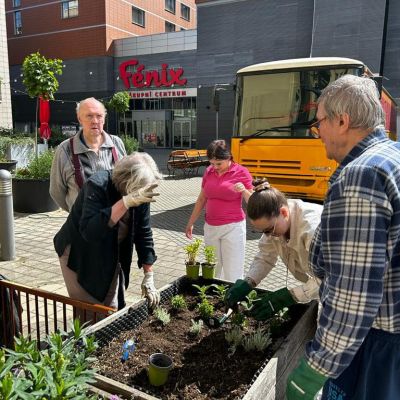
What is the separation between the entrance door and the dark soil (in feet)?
87.8

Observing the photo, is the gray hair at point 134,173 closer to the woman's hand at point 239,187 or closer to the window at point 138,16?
the woman's hand at point 239,187

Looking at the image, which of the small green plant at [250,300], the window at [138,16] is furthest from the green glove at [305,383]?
the window at [138,16]

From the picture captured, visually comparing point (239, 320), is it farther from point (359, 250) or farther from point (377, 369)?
point (359, 250)

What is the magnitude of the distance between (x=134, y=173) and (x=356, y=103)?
1.32m

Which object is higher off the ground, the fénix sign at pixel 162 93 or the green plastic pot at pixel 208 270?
the fénix sign at pixel 162 93

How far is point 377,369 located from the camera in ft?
4.78

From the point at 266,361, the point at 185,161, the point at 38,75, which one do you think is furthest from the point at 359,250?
the point at 185,161

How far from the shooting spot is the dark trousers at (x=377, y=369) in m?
1.43

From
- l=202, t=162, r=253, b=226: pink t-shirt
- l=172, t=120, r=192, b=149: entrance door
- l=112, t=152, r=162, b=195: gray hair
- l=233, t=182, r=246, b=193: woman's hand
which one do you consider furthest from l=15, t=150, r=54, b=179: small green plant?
l=172, t=120, r=192, b=149: entrance door

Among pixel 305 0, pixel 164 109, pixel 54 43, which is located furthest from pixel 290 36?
pixel 54 43

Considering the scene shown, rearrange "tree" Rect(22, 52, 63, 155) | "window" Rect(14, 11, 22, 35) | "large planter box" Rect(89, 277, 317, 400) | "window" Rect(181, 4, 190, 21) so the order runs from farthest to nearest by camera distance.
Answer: "window" Rect(181, 4, 190, 21)
"window" Rect(14, 11, 22, 35)
"tree" Rect(22, 52, 63, 155)
"large planter box" Rect(89, 277, 317, 400)

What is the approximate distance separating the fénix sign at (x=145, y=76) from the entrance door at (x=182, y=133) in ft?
9.58

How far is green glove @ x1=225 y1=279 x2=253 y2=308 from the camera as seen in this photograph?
234 centimetres

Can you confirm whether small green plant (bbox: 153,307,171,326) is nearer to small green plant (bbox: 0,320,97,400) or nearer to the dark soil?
the dark soil
